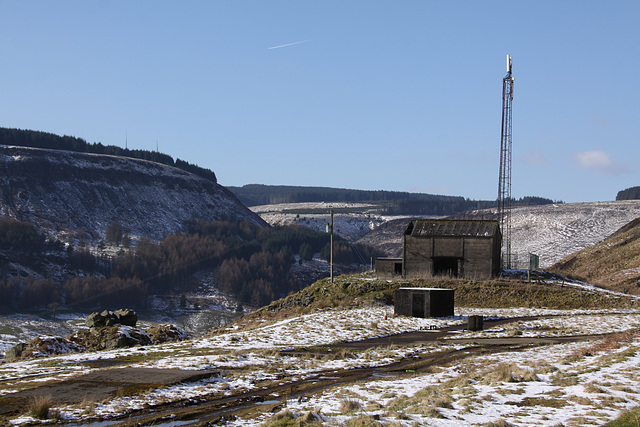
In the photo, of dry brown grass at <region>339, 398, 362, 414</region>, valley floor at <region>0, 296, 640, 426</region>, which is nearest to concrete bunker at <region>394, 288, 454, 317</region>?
valley floor at <region>0, 296, 640, 426</region>

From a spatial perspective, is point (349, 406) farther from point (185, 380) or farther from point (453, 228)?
point (453, 228)

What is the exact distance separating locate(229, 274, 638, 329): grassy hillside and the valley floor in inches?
664

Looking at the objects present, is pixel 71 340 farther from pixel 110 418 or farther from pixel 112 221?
pixel 112 221

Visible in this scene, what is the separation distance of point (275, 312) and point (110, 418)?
39248mm

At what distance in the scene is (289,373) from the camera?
21000mm

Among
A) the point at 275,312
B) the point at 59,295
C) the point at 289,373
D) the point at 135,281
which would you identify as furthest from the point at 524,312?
the point at 135,281

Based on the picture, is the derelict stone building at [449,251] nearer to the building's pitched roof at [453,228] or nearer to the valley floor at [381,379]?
the building's pitched roof at [453,228]

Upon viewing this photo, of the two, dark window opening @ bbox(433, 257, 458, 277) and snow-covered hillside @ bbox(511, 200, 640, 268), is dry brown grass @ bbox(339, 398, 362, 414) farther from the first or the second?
snow-covered hillside @ bbox(511, 200, 640, 268)

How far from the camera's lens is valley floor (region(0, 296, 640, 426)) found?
14.4m

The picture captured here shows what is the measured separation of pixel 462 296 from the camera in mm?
52625

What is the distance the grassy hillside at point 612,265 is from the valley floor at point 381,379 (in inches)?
1762

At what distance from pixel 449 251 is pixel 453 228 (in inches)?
102

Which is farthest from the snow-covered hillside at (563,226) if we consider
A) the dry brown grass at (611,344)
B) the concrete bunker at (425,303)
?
the dry brown grass at (611,344)

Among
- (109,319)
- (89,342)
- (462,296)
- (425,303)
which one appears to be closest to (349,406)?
(89,342)
